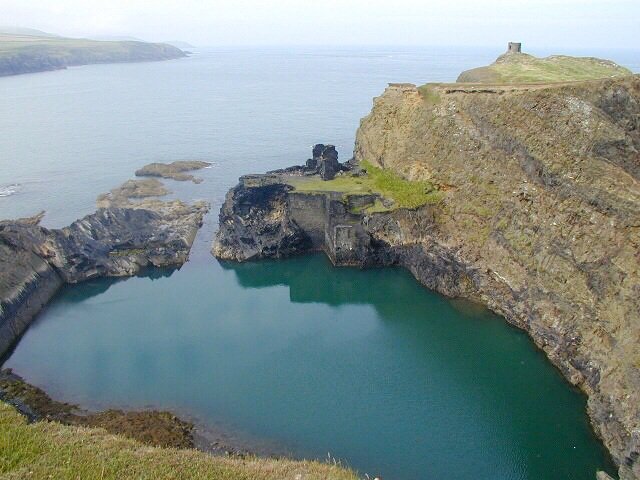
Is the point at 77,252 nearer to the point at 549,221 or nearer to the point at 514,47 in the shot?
the point at 549,221

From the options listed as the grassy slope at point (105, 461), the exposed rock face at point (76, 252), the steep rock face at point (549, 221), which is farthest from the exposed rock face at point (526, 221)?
the grassy slope at point (105, 461)

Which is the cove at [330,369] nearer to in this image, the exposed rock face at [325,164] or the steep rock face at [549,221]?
the steep rock face at [549,221]

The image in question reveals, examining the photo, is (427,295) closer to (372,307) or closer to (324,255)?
(372,307)

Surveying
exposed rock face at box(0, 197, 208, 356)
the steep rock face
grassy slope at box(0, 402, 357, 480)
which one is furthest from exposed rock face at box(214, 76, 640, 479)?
grassy slope at box(0, 402, 357, 480)

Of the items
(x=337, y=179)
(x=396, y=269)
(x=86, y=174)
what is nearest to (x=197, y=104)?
(x=86, y=174)

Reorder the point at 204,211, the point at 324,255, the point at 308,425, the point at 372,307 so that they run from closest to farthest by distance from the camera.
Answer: the point at 308,425 → the point at 372,307 → the point at 324,255 → the point at 204,211

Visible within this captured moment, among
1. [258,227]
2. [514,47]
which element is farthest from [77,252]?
[514,47]

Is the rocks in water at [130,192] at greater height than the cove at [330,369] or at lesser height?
lesser

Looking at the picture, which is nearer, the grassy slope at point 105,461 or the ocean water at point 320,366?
the grassy slope at point 105,461
